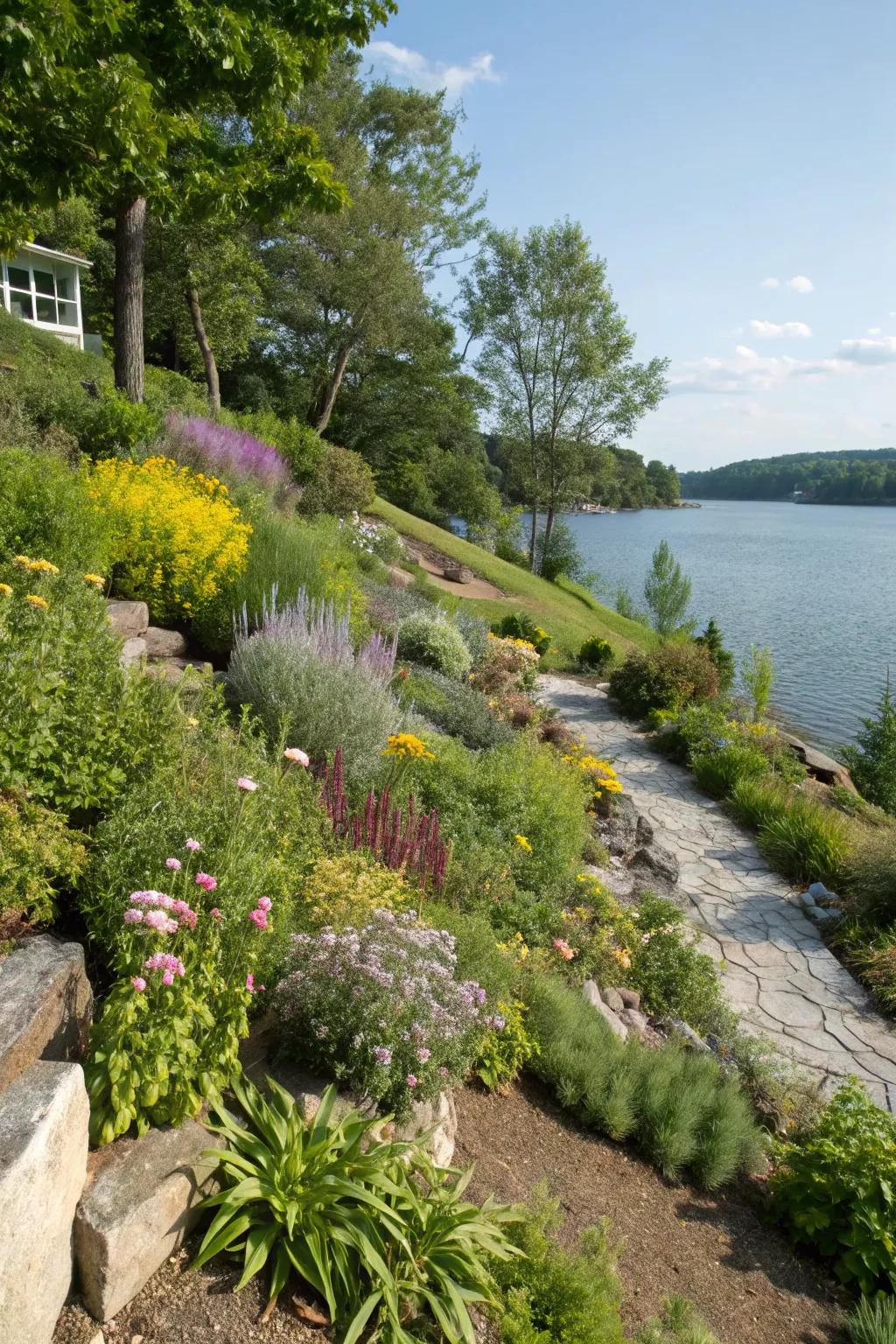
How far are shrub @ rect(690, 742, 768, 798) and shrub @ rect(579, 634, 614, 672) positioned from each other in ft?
16.6

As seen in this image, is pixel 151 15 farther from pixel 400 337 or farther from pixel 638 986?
pixel 400 337

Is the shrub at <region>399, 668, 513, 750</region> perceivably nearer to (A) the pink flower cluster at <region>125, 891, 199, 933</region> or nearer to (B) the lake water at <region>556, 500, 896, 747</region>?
(A) the pink flower cluster at <region>125, 891, 199, 933</region>

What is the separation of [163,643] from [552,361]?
25.5m

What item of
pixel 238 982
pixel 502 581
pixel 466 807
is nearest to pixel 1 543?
→ pixel 466 807

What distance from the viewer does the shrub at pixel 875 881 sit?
22.1 ft

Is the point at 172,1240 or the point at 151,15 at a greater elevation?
the point at 151,15

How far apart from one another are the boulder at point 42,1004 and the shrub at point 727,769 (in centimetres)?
814

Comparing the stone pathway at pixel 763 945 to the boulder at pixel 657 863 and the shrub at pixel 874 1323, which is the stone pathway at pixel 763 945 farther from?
the shrub at pixel 874 1323

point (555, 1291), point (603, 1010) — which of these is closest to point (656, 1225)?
point (555, 1291)

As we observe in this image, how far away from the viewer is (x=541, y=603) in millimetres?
20266

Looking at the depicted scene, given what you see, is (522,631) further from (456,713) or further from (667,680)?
(456,713)

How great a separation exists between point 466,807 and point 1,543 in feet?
11.2

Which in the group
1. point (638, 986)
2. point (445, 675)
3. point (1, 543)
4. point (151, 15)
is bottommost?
point (638, 986)

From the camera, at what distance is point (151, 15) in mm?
6008
